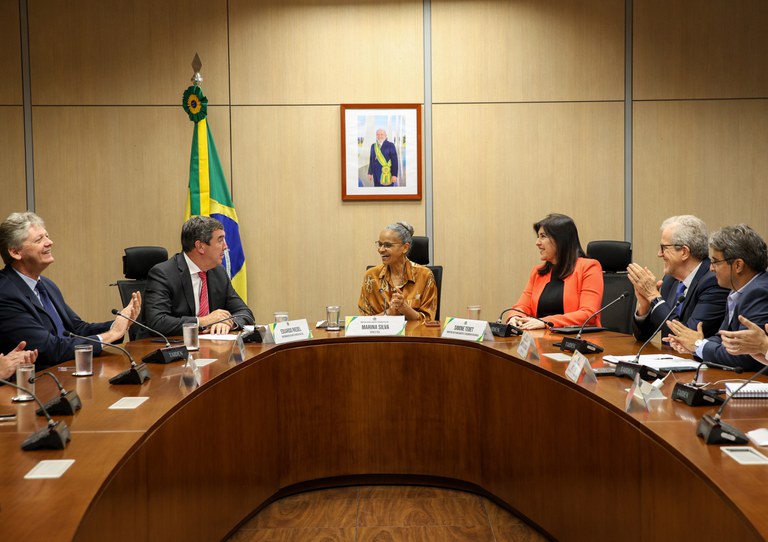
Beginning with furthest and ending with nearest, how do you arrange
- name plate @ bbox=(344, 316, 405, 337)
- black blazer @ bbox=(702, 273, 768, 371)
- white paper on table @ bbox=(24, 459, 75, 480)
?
name plate @ bbox=(344, 316, 405, 337), black blazer @ bbox=(702, 273, 768, 371), white paper on table @ bbox=(24, 459, 75, 480)

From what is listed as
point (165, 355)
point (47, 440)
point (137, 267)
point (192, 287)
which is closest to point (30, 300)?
point (165, 355)

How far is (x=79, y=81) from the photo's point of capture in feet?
17.9

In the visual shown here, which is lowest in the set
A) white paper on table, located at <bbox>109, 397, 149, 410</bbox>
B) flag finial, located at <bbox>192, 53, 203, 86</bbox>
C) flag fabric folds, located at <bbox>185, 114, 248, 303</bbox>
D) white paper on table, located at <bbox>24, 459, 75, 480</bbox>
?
white paper on table, located at <bbox>109, 397, 149, 410</bbox>

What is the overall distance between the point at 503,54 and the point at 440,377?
9.97 ft

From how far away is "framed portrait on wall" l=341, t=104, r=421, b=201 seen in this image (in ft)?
17.9

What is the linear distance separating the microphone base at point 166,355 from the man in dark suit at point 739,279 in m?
2.05

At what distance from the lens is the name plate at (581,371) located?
2387mm

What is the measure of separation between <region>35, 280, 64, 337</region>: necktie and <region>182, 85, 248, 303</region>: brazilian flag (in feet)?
6.36

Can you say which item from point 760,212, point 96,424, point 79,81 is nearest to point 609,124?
point 760,212

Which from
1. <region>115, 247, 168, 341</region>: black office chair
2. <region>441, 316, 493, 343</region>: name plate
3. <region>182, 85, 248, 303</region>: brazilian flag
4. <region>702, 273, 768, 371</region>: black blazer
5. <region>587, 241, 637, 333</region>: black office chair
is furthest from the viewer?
<region>182, 85, 248, 303</region>: brazilian flag

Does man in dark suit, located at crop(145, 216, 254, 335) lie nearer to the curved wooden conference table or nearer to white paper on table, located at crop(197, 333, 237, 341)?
white paper on table, located at crop(197, 333, 237, 341)

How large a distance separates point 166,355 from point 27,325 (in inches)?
24.7

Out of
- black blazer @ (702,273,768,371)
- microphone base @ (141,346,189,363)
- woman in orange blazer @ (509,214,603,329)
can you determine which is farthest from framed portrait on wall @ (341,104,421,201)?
black blazer @ (702,273,768,371)

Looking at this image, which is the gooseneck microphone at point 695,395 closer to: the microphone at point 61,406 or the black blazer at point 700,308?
the black blazer at point 700,308
